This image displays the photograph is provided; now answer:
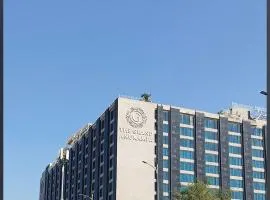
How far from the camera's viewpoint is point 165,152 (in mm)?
133375

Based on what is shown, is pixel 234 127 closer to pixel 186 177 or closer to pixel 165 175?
pixel 186 177

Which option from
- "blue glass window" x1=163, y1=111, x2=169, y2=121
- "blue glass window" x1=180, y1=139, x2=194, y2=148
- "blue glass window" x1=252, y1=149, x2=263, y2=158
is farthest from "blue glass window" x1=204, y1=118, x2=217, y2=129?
"blue glass window" x1=252, y1=149, x2=263, y2=158

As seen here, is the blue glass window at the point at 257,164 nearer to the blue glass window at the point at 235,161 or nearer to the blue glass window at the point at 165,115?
the blue glass window at the point at 235,161

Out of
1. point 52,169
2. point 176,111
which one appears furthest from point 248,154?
point 52,169

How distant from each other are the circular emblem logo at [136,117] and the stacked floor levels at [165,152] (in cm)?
2

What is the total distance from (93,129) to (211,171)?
30.1 m

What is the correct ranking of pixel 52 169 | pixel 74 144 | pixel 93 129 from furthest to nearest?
pixel 52 169 → pixel 74 144 → pixel 93 129

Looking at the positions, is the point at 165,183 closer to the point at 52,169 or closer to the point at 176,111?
the point at 176,111

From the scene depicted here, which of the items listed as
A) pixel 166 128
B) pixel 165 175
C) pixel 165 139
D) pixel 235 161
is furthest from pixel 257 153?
pixel 165 175

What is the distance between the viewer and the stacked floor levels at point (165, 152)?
427 ft

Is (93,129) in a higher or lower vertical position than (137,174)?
higher

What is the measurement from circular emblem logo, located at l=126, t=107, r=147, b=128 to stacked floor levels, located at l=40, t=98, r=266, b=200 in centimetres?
2

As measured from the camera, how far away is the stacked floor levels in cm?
13025

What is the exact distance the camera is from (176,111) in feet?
453
